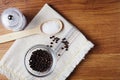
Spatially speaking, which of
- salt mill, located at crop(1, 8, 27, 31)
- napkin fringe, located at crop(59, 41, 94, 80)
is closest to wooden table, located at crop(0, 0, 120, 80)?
napkin fringe, located at crop(59, 41, 94, 80)

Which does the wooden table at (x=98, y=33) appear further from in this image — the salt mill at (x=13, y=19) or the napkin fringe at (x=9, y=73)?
the salt mill at (x=13, y=19)

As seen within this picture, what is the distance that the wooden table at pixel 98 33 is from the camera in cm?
92

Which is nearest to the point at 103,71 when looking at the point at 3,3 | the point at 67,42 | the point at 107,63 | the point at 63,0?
the point at 107,63

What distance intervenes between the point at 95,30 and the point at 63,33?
10 centimetres

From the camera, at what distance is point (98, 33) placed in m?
0.93

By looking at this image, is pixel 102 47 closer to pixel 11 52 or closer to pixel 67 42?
pixel 67 42

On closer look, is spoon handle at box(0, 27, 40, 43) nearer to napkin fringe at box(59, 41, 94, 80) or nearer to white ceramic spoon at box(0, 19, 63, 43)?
white ceramic spoon at box(0, 19, 63, 43)

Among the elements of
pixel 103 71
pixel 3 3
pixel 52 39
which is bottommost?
pixel 103 71

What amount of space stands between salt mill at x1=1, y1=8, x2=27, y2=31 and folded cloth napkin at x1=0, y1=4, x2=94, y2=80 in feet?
0.14

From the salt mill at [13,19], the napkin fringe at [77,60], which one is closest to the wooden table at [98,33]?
the napkin fringe at [77,60]

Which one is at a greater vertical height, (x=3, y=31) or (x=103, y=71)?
(x=3, y=31)

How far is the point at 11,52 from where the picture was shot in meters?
0.94

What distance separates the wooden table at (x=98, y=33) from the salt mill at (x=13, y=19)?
13cm

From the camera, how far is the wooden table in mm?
918
